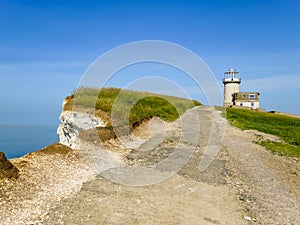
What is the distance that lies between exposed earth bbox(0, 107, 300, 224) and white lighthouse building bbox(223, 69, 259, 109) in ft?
232

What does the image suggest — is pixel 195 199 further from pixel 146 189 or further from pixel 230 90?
pixel 230 90

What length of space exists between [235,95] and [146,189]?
83.3m

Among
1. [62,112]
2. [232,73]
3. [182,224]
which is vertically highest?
[232,73]

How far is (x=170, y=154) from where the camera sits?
55.9 ft

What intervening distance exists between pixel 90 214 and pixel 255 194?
22.5ft

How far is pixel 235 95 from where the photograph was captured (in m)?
89.8

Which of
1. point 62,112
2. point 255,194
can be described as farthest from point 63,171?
point 62,112

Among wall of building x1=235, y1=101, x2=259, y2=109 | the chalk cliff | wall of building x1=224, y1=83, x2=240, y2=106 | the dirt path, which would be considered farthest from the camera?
wall of building x1=224, y1=83, x2=240, y2=106

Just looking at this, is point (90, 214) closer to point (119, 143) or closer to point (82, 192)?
point (82, 192)

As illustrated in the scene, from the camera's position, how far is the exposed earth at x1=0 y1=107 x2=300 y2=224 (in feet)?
29.3

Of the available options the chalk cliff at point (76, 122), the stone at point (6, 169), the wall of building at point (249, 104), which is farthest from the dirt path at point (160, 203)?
the wall of building at point (249, 104)

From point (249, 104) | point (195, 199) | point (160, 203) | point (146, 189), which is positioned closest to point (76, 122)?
point (146, 189)

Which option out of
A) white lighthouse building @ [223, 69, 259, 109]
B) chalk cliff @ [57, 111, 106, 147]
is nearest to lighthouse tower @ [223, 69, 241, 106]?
white lighthouse building @ [223, 69, 259, 109]

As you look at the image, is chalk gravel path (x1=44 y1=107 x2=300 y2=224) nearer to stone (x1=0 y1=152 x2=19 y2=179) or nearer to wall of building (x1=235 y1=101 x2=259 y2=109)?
stone (x1=0 y1=152 x2=19 y2=179)
